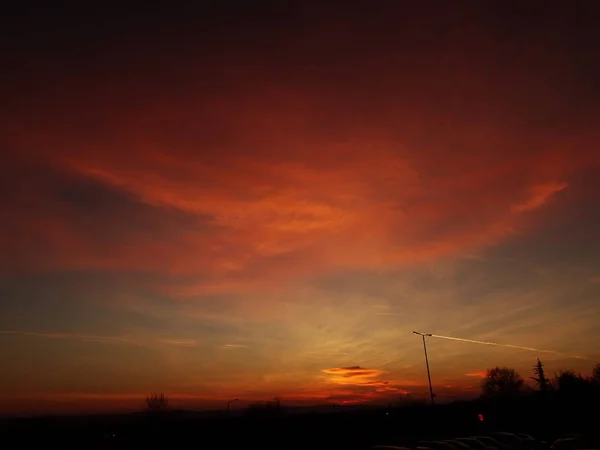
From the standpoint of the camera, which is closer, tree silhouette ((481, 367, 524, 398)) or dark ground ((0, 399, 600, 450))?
dark ground ((0, 399, 600, 450))

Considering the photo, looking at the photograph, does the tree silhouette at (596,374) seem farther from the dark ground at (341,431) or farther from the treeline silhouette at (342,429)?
the dark ground at (341,431)

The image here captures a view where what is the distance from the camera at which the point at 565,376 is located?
101 metres

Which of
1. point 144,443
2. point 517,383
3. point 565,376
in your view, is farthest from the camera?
point 517,383

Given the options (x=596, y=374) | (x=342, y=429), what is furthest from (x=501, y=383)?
(x=342, y=429)

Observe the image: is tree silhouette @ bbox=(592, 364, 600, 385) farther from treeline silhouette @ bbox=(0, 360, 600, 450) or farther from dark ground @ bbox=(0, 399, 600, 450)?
dark ground @ bbox=(0, 399, 600, 450)

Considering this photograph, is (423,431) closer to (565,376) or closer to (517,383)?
(565,376)

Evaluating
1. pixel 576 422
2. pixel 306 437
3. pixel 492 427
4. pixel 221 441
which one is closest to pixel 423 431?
pixel 492 427

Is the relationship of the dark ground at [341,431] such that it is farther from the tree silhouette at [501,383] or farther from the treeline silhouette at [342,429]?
the tree silhouette at [501,383]

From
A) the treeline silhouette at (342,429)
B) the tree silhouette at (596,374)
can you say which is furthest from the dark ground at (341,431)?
the tree silhouette at (596,374)

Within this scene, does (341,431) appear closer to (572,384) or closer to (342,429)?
(342,429)

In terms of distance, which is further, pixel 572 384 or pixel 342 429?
pixel 572 384

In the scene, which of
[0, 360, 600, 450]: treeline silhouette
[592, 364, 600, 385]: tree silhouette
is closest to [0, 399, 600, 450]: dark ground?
[0, 360, 600, 450]: treeline silhouette

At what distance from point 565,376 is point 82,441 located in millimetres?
100181

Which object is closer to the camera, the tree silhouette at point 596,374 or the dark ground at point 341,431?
the dark ground at point 341,431
